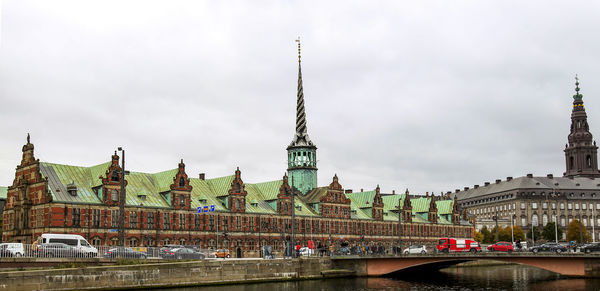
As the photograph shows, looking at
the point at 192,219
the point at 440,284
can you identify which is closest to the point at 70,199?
the point at 192,219

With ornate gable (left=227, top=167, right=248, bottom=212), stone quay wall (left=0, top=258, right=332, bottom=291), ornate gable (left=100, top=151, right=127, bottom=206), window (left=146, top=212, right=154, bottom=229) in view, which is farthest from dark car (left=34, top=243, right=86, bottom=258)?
ornate gable (left=227, top=167, right=248, bottom=212)

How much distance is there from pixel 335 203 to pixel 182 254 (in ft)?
191

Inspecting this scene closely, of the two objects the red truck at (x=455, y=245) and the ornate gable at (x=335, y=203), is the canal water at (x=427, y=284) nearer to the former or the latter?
the red truck at (x=455, y=245)

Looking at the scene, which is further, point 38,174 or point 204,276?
point 38,174

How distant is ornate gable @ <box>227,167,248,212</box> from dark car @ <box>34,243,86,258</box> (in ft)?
144

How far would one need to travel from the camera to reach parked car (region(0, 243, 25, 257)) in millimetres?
57678

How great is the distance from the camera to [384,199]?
152875 mm

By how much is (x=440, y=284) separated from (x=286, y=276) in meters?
17.9

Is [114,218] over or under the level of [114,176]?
under

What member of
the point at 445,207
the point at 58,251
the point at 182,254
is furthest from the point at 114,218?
the point at 445,207

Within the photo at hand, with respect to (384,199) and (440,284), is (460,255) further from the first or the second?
(384,199)

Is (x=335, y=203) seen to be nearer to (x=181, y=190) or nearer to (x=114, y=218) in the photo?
(x=181, y=190)

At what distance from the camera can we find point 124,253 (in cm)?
6450

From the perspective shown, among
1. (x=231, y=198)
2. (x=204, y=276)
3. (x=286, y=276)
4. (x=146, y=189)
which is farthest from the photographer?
(x=231, y=198)
